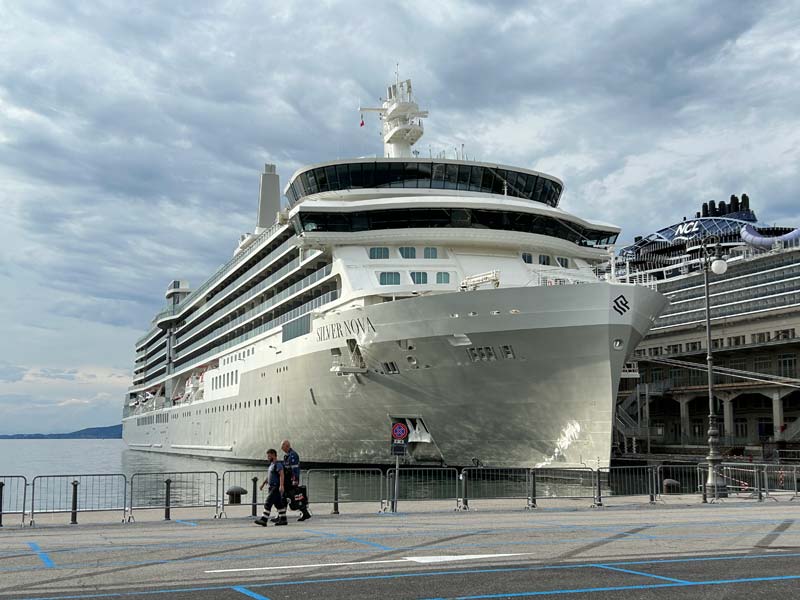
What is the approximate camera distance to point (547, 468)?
24094 millimetres

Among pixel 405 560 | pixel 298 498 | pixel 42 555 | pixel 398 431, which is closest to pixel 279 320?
pixel 398 431

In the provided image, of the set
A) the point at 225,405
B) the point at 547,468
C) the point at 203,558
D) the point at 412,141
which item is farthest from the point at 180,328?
the point at 203,558

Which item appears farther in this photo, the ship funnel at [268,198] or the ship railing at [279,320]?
the ship funnel at [268,198]

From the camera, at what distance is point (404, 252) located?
30.9m

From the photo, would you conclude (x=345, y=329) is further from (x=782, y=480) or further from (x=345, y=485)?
(x=782, y=480)

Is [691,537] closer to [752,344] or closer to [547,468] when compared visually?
[547,468]

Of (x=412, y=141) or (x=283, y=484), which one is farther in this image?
(x=412, y=141)

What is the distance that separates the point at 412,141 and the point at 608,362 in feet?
62.0

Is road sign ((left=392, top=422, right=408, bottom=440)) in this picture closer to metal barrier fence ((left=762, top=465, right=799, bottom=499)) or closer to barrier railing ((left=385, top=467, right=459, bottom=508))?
barrier railing ((left=385, top=467, right=459, bottom=508))

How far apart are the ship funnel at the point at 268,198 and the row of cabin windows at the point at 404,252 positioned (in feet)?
101

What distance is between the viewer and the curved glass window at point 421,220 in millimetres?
30766

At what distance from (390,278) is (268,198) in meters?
33.8

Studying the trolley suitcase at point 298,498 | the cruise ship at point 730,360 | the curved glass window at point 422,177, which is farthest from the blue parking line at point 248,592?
the cruise ship at point 730,360

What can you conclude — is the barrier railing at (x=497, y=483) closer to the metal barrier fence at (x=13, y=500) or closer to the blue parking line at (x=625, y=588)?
the metal barrier fence at (x=13, y=500)
